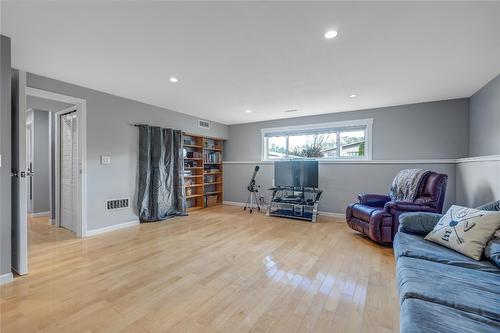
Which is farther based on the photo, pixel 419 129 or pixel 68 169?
pixel 419 129

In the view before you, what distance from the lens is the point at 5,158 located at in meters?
2.10

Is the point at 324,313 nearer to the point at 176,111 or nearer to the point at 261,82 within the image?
the point at 261,82

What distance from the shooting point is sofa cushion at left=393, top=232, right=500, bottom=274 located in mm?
1550

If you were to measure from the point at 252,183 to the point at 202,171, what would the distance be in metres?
1.32

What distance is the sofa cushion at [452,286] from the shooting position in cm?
110

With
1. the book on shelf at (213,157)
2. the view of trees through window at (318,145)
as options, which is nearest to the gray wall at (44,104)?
the book on shelf at (213,157)

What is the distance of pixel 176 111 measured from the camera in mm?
4938

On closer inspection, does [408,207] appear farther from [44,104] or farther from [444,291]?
[44,104]

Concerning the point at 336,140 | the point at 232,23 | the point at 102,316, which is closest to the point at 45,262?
the point at 102,316

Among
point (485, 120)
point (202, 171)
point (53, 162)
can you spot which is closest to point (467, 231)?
point (485, 120)

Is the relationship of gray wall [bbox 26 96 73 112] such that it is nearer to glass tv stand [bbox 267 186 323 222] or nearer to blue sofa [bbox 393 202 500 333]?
glass tv stand [bbox 267 186 323 222]

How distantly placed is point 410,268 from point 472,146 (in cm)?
356

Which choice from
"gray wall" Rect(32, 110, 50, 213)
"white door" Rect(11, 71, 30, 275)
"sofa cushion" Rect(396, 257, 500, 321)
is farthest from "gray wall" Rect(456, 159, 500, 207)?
"gray wall" Rect(32, 110, 50, 213)

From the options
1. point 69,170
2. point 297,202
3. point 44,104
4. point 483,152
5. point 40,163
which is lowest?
point 297,202
